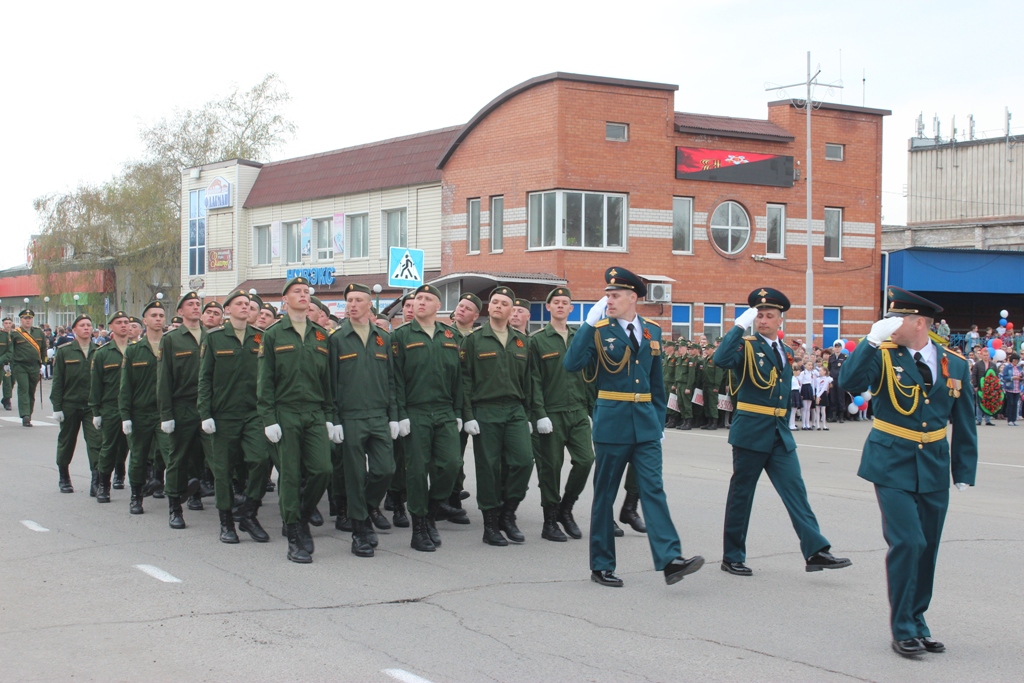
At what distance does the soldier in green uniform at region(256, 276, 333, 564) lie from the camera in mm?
8148

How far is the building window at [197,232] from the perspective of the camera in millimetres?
45406

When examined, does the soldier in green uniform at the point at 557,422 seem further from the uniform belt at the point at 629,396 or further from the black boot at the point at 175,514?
the black boot at the point at 175,514

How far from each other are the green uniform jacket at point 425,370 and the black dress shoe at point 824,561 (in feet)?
10.2

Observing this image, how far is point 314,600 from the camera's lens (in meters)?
6.87

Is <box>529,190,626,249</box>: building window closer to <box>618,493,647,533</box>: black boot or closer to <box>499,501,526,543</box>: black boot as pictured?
<box>618,493,647,533</box>: black boot

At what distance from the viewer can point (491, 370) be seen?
29.3 ft

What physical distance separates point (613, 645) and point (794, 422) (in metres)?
17.1

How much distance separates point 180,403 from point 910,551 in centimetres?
663

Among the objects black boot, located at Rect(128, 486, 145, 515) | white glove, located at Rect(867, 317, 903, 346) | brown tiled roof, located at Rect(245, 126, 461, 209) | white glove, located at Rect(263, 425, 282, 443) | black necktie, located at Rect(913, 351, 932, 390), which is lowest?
black boot, located at Rect(128, 486, 145, 515)

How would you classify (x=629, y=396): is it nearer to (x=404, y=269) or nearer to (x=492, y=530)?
(x=492, y=530)

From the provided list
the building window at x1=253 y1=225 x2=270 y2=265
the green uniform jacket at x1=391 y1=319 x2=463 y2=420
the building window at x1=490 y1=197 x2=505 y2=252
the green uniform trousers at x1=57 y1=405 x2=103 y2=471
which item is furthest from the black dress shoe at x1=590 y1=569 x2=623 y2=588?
the building window at x1=253 y1=225 x2=270 y2=265

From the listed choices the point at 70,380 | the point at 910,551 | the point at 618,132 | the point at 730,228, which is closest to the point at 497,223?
the point at 618,132

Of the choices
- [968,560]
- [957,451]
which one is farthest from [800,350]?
[957,451]

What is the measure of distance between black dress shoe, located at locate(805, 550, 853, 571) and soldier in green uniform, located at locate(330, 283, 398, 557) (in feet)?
10.9
